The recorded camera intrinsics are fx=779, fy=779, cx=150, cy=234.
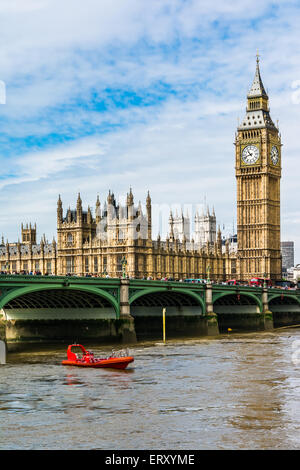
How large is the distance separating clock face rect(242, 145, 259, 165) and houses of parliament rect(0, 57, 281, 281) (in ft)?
0.68

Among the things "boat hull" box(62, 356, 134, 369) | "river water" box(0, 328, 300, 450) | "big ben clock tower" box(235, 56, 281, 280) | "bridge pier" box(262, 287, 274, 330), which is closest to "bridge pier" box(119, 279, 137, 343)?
"river water" box(0, 328, 300, 450)

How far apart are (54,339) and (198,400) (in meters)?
38.7

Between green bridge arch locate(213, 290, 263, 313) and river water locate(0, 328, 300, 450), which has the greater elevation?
green bridge arch locate(213, 290, 263, 313)

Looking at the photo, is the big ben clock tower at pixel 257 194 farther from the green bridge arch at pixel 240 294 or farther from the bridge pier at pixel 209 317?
the bridge pier at pixel 209 317

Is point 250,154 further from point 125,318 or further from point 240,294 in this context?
point 125,318

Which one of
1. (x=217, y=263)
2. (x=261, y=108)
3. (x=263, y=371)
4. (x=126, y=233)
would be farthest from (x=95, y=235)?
(x=263, y=371)

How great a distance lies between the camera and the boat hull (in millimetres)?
54906

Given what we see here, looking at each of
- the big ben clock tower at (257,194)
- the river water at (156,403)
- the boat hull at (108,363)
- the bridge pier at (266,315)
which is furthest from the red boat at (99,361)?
the big ben clock tower at (257,194)

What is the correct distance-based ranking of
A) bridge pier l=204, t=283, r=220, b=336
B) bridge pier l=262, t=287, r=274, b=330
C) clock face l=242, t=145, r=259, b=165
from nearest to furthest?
bridge pier l=204, t=283, r=220, b=336, bridge pier l=262, t=287, r=274, b=330, clock face l=242, t=145, r=259, b=165

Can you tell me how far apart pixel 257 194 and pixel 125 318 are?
8905cm

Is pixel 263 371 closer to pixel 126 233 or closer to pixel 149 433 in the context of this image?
pixel 149 433

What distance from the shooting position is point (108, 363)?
5575 cm

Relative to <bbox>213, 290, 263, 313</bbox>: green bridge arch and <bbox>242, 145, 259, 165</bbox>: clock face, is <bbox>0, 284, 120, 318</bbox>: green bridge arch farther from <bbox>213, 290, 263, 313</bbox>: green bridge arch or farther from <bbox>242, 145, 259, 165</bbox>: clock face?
<bbox>242, 145, 259, 165</bbox>: clock face

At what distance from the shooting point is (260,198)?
16125 cm
